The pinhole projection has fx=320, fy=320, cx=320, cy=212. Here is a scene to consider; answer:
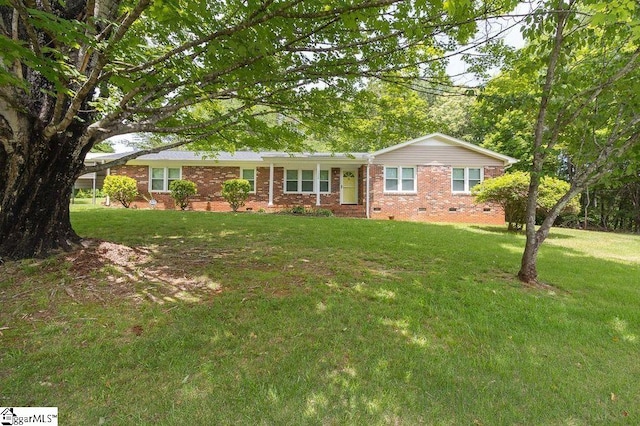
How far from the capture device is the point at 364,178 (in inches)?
625

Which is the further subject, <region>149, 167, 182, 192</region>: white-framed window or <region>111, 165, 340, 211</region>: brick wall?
<region>149, 167, 182, 192</region>: white-framed window

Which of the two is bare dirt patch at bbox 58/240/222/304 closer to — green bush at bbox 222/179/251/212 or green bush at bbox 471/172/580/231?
green bush at bbox 222/179/251/212

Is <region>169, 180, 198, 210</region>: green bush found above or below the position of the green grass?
above

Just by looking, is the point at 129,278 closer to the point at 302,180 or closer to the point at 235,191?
the point at 235,191

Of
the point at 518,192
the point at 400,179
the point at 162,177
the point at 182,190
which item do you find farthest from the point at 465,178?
the point at 162,177

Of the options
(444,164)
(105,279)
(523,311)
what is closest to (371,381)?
(523,311)

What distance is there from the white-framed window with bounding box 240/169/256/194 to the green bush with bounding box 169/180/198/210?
8.08ft

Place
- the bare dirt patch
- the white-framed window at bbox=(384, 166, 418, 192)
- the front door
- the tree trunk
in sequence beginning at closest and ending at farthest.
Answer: the bare dirt patch, the tree trunk, the white-framed window at bbox=(384, 166, 418, 192), the front door

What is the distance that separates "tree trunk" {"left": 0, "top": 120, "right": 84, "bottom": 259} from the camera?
A: 4297 mm

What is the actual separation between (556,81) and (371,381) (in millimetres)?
4742

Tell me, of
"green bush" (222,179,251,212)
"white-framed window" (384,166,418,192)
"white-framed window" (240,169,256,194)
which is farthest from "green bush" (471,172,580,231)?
"white-framed window" (240,169,256,194)

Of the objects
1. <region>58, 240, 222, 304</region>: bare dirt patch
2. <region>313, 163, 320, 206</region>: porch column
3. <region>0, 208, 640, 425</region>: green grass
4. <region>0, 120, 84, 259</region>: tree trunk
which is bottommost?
<region>0, 208, 640, 425</region>: green grass

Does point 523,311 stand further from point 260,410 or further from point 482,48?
point 482,48

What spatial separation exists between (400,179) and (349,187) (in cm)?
269
